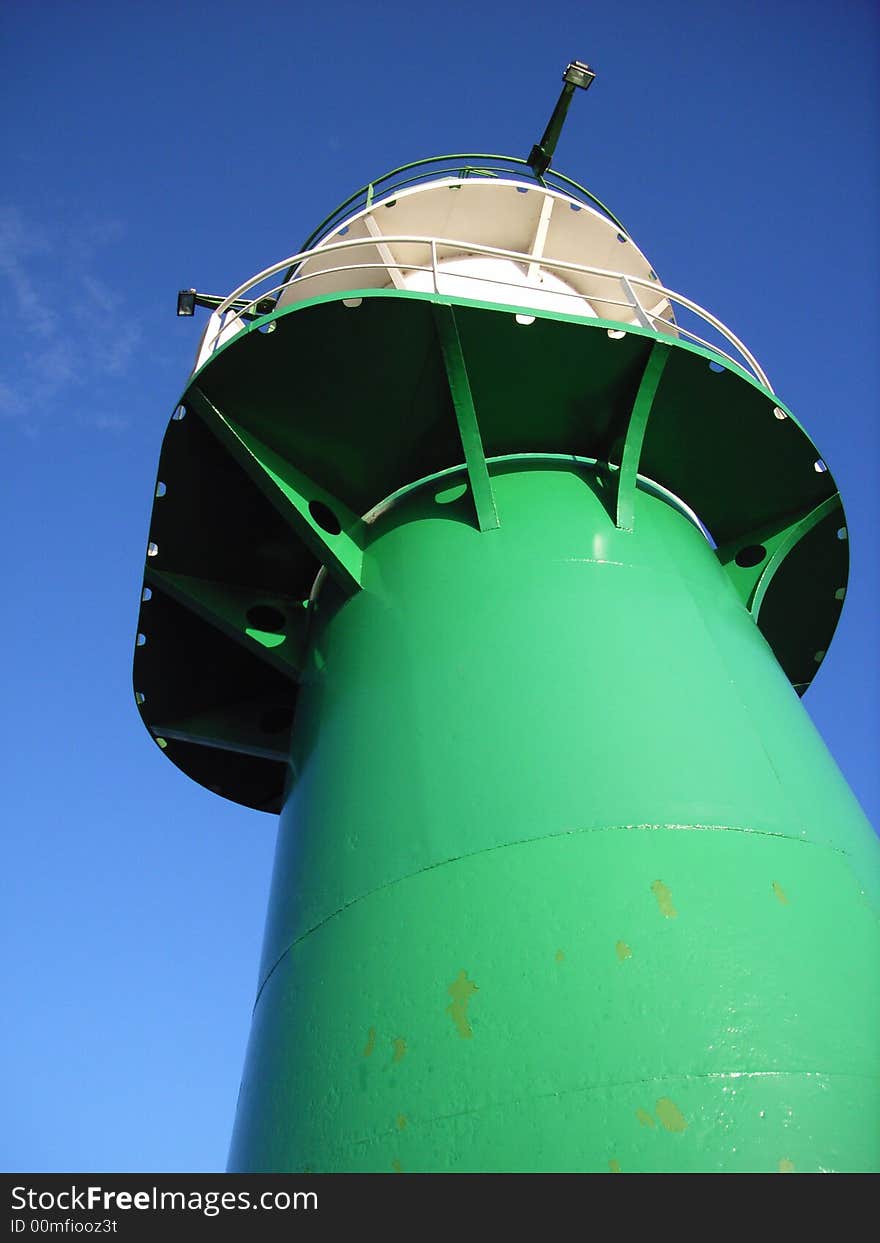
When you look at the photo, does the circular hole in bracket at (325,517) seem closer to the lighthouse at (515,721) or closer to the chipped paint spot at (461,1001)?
the lighthouse at (515,721)

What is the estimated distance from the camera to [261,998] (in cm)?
645

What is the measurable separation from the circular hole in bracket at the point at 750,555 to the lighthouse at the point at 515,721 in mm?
25

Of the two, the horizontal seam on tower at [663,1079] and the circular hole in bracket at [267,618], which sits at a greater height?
the circular hole in bracket at [267,618]

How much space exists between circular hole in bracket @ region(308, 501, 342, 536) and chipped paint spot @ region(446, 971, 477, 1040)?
4.21 meters

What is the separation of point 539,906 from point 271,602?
4.94 meters

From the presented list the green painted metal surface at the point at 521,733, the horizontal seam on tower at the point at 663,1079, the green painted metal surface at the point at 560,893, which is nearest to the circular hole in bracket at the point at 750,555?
the green painted metal surface at the point at 521,733

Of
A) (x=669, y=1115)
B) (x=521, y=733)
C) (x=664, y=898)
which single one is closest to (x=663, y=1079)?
(x=669, y=1115)

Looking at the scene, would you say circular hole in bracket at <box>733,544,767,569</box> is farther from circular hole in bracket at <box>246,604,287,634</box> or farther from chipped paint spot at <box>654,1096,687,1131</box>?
chipped paint spot at <box>654,1096,687,1131</box>

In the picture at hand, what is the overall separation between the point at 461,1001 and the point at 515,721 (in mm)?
1734

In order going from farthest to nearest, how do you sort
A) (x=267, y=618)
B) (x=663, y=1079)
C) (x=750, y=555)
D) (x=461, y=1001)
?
(x=267, y=618) < (x=750, y=555) < (x=461, y=1001) < (x=663, y=1079)

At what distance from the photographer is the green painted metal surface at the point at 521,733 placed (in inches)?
180

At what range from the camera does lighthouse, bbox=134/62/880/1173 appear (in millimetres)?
4594

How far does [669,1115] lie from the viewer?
4289 mm

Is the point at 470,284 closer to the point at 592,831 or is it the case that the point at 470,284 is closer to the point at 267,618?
the point at 267,618
